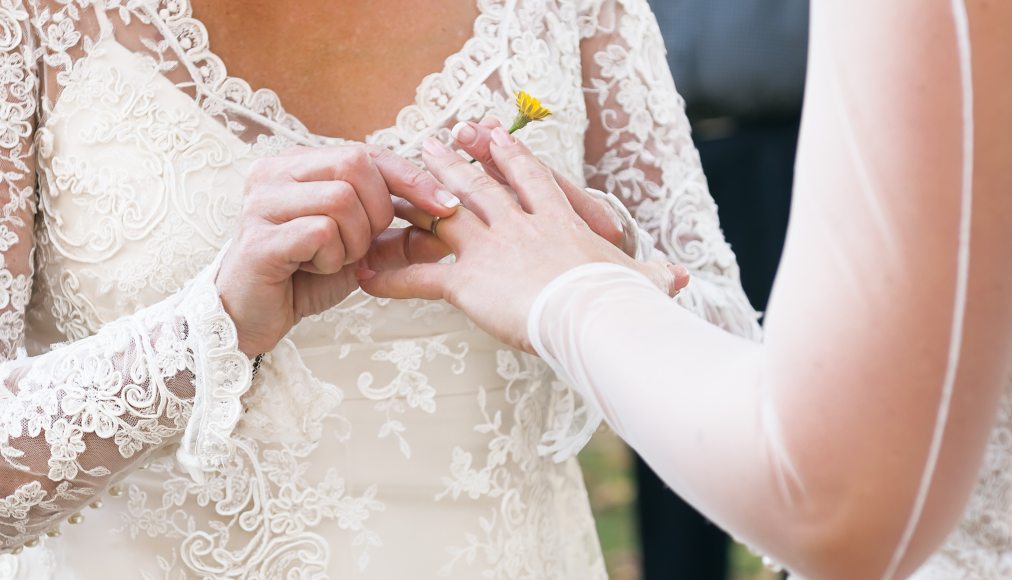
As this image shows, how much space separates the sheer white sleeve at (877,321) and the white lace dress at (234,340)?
1.84ft

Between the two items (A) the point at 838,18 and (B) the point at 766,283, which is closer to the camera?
(A) the point at 838,18

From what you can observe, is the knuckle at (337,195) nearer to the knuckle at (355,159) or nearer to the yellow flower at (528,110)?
the knuckle at (355,159)

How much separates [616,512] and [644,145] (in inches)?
121

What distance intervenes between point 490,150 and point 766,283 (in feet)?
5.13

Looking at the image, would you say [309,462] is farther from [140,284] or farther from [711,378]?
[711,378]

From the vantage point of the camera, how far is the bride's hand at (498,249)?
3.06 ft

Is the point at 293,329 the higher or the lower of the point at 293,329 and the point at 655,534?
the higher

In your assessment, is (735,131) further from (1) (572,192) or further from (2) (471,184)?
(2) (471,184)

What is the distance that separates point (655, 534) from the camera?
8.84ft

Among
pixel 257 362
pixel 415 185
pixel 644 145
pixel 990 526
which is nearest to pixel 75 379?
pixel 257 362

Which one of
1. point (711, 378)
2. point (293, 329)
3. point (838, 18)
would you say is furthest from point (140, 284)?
point (838, 18)

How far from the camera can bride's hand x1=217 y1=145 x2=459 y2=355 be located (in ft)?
3.37

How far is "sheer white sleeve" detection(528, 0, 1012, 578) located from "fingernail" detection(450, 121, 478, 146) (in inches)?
17.3

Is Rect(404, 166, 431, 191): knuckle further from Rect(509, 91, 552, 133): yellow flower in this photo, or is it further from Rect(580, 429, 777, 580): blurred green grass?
Rect(580, 429, 777, 580): blurred green grass
